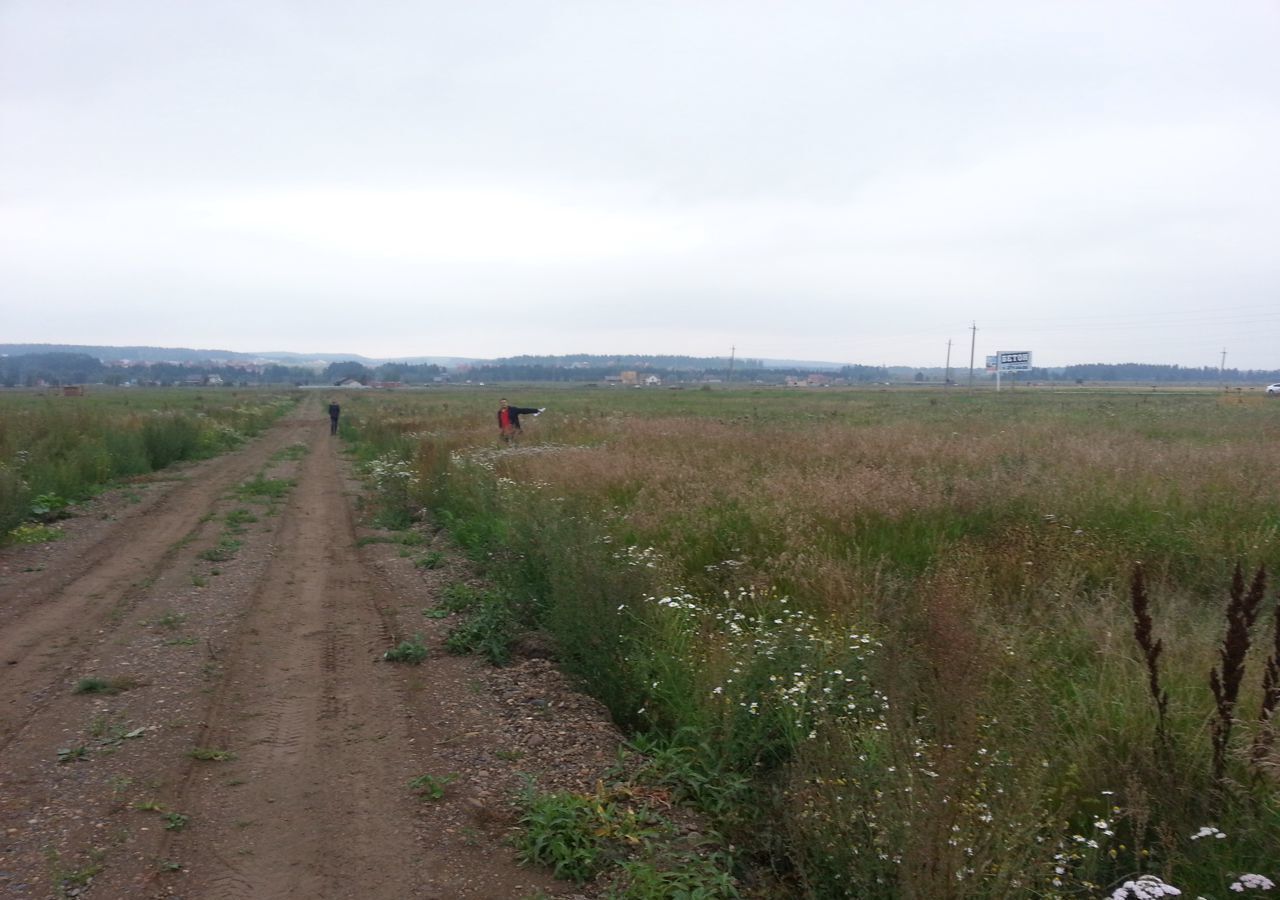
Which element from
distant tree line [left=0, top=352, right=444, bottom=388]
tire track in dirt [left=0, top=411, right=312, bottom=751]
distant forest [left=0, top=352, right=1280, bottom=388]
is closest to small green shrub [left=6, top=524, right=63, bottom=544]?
tire track in dirt [left=0, top=411, right=312, bottom=751]

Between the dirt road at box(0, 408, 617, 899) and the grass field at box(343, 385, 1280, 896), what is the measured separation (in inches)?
35.3

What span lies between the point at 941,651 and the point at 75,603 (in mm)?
8137

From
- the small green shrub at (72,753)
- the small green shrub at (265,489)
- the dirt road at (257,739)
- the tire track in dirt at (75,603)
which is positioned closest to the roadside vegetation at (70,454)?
the tire track in dirt at (75,603)

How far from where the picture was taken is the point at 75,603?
27.4 feet

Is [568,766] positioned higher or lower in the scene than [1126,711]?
Answer: lower

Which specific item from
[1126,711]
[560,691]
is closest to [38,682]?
[560,691]

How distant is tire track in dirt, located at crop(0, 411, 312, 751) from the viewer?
19.8 feet

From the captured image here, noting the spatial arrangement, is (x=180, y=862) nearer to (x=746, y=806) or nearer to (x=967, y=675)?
(x=746, y=806)

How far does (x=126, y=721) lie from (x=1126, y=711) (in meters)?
5.79

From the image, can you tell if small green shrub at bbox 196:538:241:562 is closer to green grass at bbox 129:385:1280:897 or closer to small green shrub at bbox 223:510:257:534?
small green shrub at bbox 223:510:257:534

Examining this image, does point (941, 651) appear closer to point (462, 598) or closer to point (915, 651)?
point (915, 651)

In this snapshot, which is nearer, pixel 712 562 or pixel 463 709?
pixel 463 709

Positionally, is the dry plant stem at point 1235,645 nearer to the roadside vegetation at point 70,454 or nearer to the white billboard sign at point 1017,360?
the roadside vegetation at point 70,454

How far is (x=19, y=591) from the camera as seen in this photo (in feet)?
29.0
